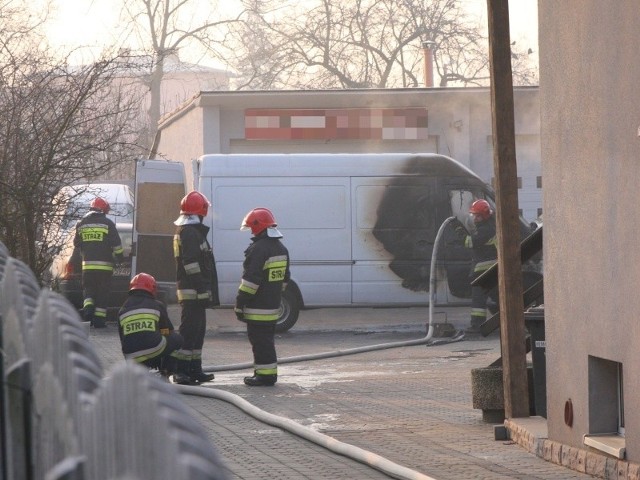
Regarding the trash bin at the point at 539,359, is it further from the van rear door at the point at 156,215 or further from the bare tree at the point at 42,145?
the van rear door at the point at 156,215

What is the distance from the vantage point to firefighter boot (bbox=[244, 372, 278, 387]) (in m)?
12.6

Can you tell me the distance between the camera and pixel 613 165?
7.04 meters

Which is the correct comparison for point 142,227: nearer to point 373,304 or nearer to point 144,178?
point 144,178

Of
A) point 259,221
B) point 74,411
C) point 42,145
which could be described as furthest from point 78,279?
point 74,411

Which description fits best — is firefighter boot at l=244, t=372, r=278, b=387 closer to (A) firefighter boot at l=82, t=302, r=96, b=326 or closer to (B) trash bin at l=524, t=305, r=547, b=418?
(B) trash bin at l=524, t=305, r=547, b=418

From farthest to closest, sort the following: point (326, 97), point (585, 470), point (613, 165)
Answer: point (326, 97) → point (585, 470) → point (613, 165)

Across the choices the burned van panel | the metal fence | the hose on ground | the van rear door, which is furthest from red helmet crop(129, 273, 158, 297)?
the metal fence

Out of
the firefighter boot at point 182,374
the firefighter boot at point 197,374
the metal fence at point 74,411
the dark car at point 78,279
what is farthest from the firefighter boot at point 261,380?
the metal fence at point 74,411

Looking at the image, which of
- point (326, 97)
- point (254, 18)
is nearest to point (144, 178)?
point (326, 97)

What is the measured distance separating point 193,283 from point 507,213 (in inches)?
189

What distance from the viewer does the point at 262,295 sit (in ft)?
41.8

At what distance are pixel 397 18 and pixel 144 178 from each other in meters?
30.6

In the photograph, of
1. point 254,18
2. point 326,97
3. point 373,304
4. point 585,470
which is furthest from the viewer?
point 254,18

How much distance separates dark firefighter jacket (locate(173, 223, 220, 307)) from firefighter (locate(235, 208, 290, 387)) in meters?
0.57
